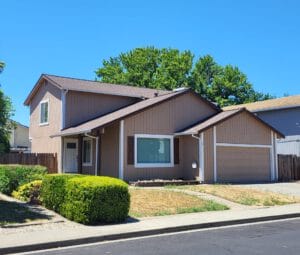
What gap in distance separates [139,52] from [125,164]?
1482 inches

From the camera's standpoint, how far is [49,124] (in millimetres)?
29188

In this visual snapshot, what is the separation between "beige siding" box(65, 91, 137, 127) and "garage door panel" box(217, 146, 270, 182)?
24.4 feet

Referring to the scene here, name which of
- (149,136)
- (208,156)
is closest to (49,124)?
(149,136)

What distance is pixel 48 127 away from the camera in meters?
29.3

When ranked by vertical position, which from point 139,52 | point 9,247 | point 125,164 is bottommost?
point 9,247

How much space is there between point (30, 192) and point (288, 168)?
18868mm

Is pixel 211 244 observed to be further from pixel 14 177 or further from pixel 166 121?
pixel 166 121

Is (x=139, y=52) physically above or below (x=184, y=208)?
above

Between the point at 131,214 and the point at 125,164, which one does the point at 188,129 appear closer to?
the point at 125,164

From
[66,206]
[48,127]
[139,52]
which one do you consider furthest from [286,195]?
[139,52]

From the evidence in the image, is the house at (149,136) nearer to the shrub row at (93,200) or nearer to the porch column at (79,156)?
the porch column at (79,156)

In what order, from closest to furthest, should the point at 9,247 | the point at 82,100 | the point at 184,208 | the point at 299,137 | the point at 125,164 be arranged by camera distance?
the point at 9,247, the point at 184,208, the point at 125,164, the point at 82,100, the point at 299,137

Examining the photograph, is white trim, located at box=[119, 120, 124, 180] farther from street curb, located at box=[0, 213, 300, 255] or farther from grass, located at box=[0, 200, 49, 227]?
street curb, located at box=[0, 213, 300, 255]

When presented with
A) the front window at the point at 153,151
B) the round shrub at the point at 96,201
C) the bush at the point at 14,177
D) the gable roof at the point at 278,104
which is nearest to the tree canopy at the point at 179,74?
the gable roof at the point at 278,104
